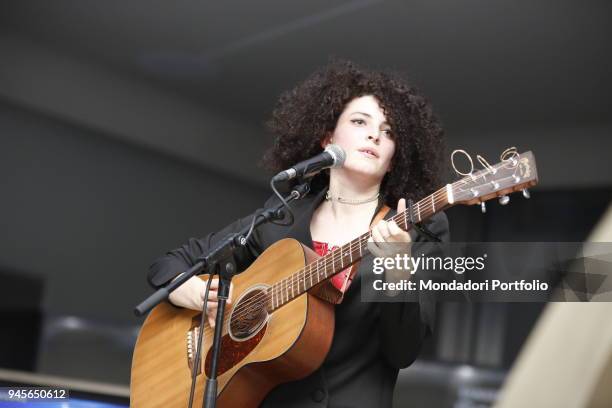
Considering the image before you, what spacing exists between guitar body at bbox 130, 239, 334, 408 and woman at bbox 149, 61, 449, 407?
0.06m

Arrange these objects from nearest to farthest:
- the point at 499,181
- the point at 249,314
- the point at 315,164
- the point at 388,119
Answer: the point at 499,181 < the point at 315,164 < the point at 249,314 < the point at 388,119

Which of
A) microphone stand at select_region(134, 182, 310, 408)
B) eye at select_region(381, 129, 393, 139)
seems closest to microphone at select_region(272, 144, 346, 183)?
microphone stand at select_region(134, 182, 310, 408)

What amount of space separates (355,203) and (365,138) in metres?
0.16

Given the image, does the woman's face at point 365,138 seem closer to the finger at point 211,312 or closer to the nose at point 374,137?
the nose at point 374,137

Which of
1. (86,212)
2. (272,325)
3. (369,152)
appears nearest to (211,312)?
(272,325)

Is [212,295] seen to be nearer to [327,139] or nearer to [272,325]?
[272,325]

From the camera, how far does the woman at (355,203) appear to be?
6.21 feet

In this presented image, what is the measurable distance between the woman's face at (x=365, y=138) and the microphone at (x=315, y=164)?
0.10 metres

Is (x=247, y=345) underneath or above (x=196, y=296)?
underneath

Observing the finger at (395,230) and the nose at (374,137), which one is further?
the nose at (374,137)

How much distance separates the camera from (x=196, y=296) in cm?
214

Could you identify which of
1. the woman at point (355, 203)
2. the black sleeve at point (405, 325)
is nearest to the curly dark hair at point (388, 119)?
the woman at point (355, 203)

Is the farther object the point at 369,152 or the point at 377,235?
the point at 369,152

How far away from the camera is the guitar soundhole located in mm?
1993
